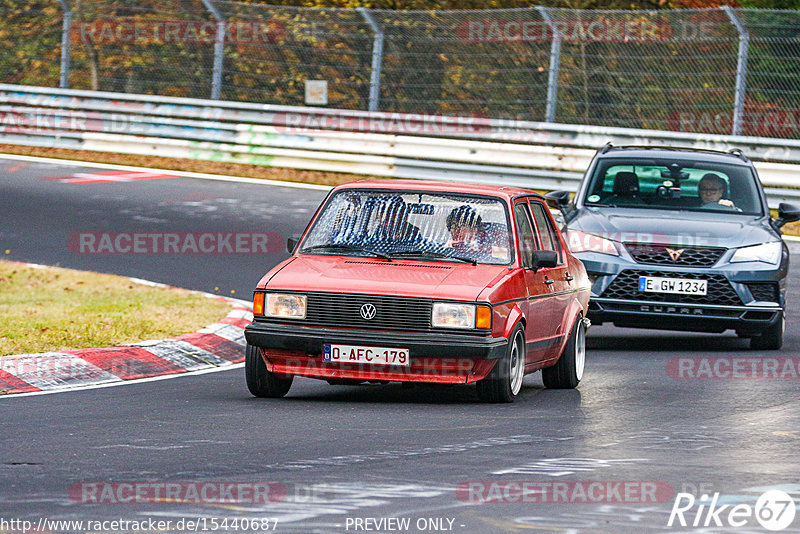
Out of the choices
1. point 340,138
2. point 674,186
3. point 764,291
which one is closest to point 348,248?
point 764,291

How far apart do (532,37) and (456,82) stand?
59.1 inches

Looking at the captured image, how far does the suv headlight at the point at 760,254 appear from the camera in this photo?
1252 cm

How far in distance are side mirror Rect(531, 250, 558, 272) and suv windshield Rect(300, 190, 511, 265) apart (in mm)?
233

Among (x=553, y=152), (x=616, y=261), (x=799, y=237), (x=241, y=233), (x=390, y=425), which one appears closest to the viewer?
(x=390, y=425)

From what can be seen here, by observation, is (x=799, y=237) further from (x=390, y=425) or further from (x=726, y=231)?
(x=390, y=425)

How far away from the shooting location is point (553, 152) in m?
22.8

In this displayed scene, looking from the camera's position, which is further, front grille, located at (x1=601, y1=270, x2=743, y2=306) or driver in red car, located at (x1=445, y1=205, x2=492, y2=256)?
front grille, located at (x1=601, y1=270, x2=743, y2=306)

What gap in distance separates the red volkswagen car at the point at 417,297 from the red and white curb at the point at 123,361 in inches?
53.4

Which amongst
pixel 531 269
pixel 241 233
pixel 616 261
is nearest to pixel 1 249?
pixel 241 233

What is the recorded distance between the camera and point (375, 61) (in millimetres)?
24219
